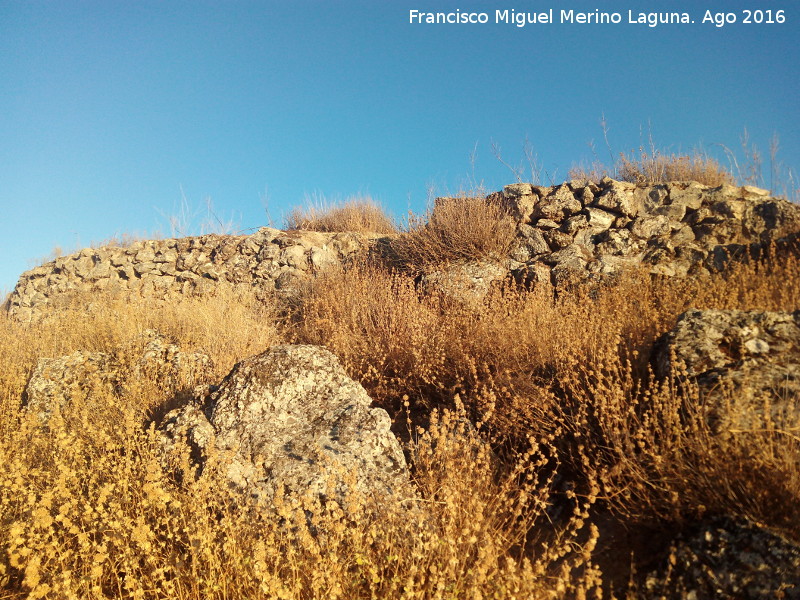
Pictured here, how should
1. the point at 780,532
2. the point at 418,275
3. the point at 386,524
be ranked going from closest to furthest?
the point at 780,532
the point at 386,524
the point at 418,275

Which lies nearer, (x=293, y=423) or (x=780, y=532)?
(x=780, y=532)

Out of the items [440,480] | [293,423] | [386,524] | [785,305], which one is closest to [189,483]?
[293,423]

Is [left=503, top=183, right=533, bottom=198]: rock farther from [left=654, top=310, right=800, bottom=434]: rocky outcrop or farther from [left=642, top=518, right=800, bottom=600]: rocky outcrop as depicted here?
[left=642, top=518, right=800, bottom=600]: rocky outcrop

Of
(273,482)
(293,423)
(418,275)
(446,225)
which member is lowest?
(273,482)

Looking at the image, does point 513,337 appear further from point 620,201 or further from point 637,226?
point 620,201

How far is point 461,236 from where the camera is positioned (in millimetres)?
7340

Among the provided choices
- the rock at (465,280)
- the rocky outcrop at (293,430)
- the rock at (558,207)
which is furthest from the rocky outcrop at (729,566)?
the rock at (558,207)

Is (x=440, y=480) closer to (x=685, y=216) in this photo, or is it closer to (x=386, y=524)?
(x=386, y=524)

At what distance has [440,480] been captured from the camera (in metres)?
2.88

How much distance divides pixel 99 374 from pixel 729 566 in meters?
5.22

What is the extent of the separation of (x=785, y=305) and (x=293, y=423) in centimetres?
395

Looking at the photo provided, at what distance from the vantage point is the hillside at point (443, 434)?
214cm

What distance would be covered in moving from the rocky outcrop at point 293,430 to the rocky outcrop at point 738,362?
1.75 metres

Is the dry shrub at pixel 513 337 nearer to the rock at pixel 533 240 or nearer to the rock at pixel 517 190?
the rock at pixel 533 240
